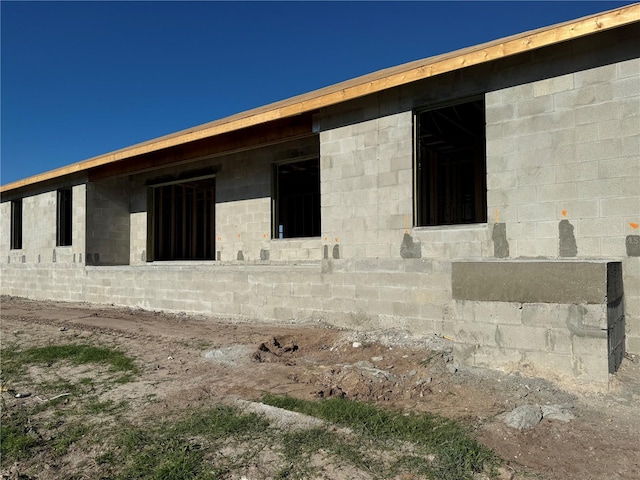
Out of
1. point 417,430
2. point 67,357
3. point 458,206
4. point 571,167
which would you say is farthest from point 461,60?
point 458,206

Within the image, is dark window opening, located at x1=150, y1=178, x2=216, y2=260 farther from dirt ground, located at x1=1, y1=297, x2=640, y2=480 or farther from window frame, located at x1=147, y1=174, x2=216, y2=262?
dirt ground, located at x1=1, y1=297, x2=640, y2=480

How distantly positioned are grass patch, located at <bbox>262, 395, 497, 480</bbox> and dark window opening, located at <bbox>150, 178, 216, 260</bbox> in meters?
12.5

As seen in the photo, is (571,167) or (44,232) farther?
(44,232)

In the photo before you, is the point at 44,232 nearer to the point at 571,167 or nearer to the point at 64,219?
the point at 64,219

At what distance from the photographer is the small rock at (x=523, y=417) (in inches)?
156

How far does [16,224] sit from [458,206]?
18.5 meters

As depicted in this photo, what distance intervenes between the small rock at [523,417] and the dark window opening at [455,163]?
6.29 m

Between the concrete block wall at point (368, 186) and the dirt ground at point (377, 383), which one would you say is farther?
the concrete block wall at point (368, 186)

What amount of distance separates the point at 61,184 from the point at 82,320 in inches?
→ 298

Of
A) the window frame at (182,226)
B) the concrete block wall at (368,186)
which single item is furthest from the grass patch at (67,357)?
the window frame at (182,226)

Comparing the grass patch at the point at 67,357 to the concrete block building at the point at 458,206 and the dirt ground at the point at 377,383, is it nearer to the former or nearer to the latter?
the dirt ground at the point at 377,383

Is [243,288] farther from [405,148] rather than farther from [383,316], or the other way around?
[405,148]

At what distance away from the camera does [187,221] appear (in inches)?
680

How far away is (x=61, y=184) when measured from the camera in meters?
15.8
